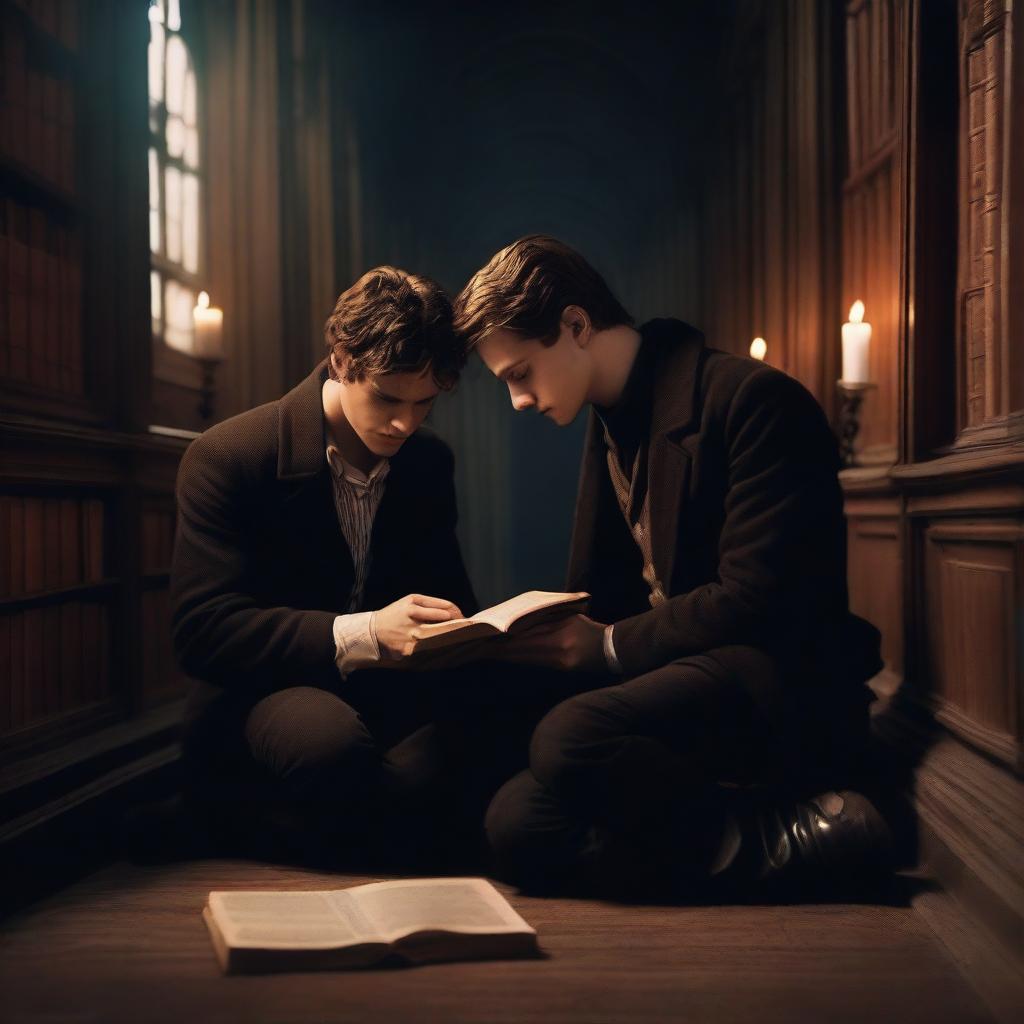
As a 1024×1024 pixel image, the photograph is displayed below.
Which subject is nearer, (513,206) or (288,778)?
(288,778)

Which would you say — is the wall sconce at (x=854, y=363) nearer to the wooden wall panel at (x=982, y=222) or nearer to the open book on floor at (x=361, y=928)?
the wooden wall panel at (x=982, y=222)

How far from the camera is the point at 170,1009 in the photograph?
1.86 m

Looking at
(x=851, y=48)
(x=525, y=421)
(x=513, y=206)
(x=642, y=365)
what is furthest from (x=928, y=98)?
(x=525, y=421)

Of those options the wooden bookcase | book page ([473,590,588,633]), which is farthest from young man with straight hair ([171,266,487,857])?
the wooden bookcase

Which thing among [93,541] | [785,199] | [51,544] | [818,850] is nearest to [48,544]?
[51,544]

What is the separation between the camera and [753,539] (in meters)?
2.56

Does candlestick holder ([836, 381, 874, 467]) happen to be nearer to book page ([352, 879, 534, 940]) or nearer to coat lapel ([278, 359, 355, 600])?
coat lapel ([278, 359, 355, 600])

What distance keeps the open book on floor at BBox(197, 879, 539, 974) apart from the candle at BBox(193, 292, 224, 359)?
2826 millimetres

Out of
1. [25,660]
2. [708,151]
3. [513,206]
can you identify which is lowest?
[25,660]

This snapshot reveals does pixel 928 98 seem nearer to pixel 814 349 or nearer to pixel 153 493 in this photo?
pixel 814 349

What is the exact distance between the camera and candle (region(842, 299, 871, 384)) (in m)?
4.14

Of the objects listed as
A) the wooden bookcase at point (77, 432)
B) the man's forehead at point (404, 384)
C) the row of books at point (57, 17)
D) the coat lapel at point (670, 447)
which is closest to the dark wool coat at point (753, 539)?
the coat lapel at point (670, 447)

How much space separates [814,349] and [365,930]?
3667 millimetres

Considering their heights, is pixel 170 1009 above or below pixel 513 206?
below
